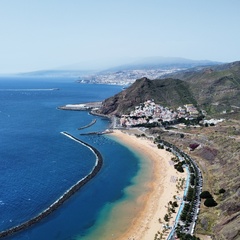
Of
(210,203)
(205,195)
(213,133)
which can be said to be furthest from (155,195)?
(213,133)

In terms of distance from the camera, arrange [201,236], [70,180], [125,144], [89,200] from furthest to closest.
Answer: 1. [125,144]
2. [70,180]
3. [89,200]
4. [201,236]

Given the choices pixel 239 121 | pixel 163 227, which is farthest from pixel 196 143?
pixel 163 227

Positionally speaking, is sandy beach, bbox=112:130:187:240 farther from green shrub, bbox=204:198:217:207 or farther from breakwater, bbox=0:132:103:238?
breakwater, bbox=0:132:103:238

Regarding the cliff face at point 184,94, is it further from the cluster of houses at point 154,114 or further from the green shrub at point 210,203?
the green shrub at point 210,203

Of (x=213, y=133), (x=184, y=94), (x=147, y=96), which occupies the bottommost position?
(x=213, y=133)

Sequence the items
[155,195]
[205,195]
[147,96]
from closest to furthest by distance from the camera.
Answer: [205,195], [155,195], [147,96]

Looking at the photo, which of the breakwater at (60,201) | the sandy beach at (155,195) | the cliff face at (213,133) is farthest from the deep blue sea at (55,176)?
the cliff face at (213,133)

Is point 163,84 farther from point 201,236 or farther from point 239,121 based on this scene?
point 201,236

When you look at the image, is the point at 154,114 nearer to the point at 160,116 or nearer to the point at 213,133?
the point at 160,116
